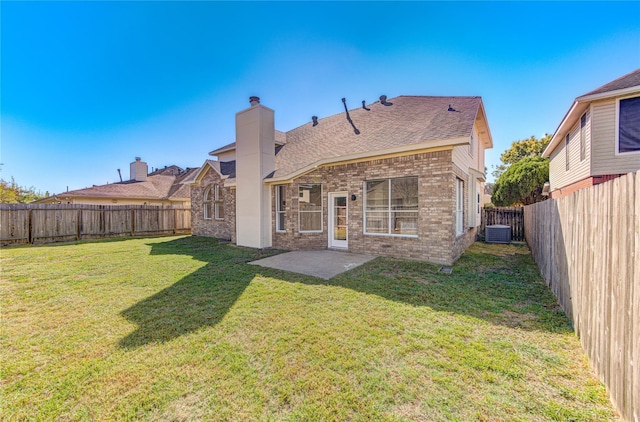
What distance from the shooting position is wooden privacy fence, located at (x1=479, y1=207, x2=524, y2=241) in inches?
537

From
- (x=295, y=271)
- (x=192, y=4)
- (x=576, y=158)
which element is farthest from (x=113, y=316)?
(x=576, y=158)

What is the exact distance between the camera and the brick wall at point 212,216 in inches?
517

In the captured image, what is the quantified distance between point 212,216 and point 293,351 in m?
13.3

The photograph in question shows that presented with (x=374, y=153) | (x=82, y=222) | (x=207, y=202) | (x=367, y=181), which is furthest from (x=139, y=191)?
(x=374, y=153)

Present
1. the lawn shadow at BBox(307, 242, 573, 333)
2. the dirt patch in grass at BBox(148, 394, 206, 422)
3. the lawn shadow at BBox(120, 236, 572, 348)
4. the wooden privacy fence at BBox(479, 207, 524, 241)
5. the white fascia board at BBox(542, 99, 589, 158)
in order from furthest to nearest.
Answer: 1. the wooden privacy fence at BBox(479, 207, 524, 241)
2. the white fascia board at BBox(542, 99, 589, 158)
3. the lawn shadow at BBox(307, 242, 573, 333)
4. the lawn shadow at BBox(120, 236, 572, 348)
5. the dirt patch in grass at BBox(148, 394, 206, 422)

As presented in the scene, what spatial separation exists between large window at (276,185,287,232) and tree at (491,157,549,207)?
811 inches

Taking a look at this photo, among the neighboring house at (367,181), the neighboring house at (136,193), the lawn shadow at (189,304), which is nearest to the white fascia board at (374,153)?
the neighboring house at (367,181)

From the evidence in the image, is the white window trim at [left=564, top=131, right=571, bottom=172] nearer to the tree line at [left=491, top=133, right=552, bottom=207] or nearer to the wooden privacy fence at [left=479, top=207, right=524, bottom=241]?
the wooden privacy fence at [left=479, top=207, right=524, bottom=241]

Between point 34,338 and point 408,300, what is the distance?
600cm

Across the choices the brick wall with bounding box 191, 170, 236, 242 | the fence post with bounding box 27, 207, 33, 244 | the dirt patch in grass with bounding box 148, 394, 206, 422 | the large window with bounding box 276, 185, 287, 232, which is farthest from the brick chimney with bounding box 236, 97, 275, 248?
the fence post with bounding box 27, 207, 33, 244

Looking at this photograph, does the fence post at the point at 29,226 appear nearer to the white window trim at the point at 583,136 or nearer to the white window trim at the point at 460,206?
the white window trim at the point at 460,206

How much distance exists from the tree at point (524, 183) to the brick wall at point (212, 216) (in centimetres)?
2244

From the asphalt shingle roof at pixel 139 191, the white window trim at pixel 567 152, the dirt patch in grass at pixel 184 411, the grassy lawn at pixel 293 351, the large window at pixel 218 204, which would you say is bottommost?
the dirt patch in grass at pixel 184 411

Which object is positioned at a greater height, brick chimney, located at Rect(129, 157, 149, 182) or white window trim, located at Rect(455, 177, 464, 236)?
brick chimney, located at Rect(129, 157, 149, 182)
